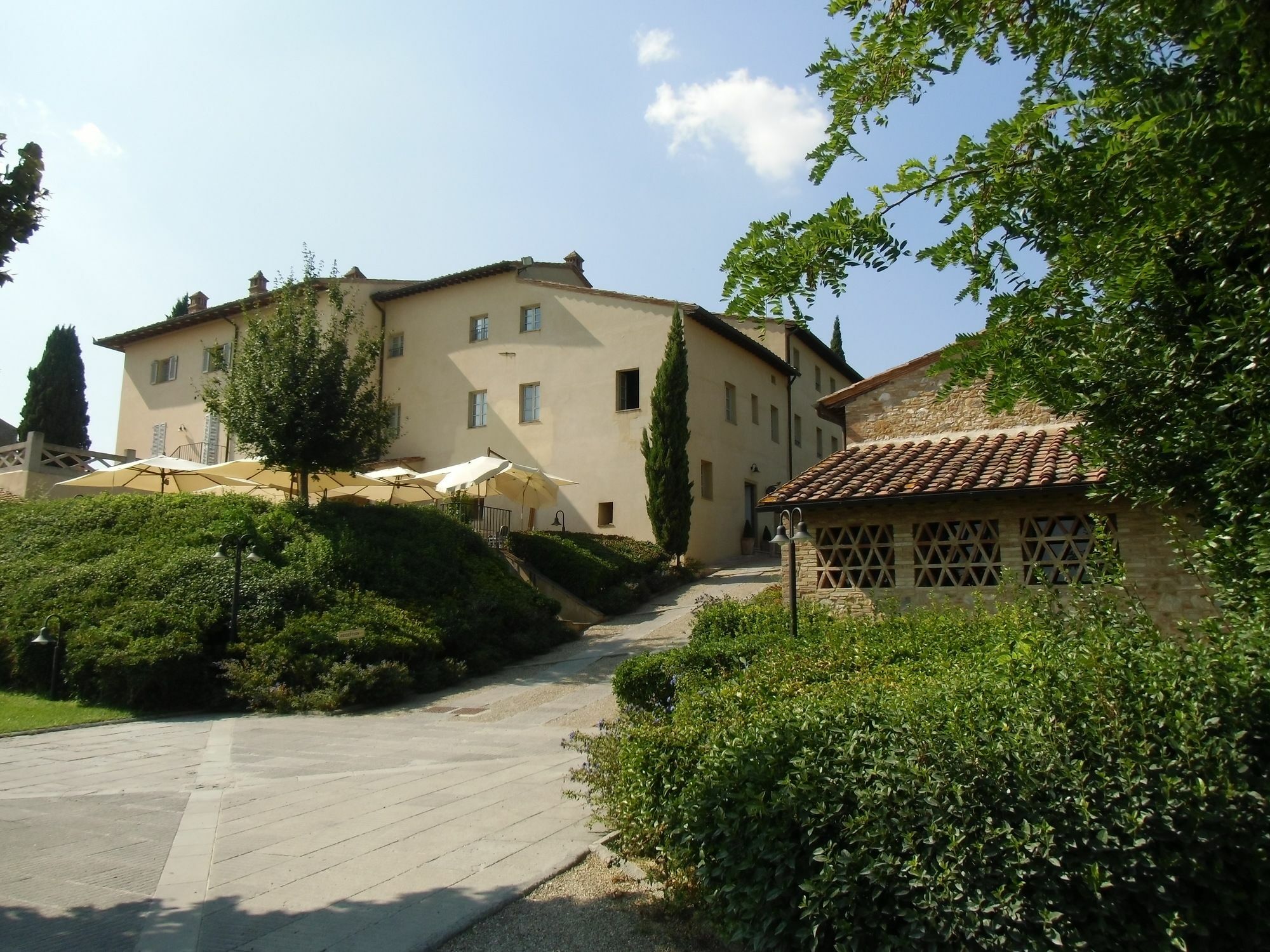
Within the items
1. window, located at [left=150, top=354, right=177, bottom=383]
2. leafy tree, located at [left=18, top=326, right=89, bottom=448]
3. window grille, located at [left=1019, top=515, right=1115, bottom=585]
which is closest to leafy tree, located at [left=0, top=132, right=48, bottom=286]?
window grille, located at [left=1019, top=515, right=1115, bottom=585]

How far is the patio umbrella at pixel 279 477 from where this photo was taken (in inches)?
713

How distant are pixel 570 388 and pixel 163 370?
18.7 meters

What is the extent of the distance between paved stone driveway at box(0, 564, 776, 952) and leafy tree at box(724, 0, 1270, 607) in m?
3.69

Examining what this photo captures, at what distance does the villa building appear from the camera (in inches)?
985

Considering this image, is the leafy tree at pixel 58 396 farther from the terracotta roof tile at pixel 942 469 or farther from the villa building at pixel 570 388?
the terracotta roof tile at pixel 942 469

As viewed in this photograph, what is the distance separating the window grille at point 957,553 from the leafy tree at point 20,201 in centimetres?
1039

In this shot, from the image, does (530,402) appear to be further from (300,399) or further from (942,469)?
(942,469)

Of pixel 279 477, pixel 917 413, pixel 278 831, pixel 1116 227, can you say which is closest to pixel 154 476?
pixel 279 477

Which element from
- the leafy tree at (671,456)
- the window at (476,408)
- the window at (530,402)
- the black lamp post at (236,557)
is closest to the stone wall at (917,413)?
the leafy tree at (671,456)

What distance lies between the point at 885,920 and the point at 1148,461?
4.44 metres

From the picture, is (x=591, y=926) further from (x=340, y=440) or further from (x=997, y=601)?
(x=340, y=440)

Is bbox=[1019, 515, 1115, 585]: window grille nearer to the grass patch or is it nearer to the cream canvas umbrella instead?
the grass patch

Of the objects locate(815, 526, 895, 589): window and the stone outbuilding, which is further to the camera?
locate(815, 526, 895, 589): window

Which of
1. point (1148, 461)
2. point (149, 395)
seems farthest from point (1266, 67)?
point (149, 395)
